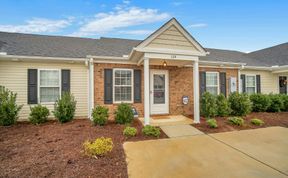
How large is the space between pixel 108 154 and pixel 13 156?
226 centimetres

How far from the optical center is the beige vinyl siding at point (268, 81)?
1077 cm

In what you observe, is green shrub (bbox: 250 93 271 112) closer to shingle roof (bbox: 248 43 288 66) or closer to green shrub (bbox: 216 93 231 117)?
green shrub (bbox: 216 93 231 117)

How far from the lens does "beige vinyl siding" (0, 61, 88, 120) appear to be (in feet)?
23.2

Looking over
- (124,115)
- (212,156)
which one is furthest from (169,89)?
(212,156)

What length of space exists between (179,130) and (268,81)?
9191 millimetres

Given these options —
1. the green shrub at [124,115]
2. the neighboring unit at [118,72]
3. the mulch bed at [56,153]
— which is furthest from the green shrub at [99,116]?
the neighboring unit at [118,72]

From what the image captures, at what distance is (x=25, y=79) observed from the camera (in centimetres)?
Answer: 724

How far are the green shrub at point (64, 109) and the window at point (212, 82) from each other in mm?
7248

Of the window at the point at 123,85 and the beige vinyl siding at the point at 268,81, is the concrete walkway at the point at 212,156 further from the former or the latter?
the beige vinyl siding at the point at 268,81

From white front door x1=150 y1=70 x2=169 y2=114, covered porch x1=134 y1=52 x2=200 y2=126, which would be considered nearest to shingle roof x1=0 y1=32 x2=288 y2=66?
covered porch x1=134 y1=52 x2=200 y2=126

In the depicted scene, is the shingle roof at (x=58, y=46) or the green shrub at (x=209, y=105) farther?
the shingle roof at (x=58, y=46)

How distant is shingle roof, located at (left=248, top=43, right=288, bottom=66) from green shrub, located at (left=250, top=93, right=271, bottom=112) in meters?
4.06

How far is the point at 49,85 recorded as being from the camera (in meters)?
7.53

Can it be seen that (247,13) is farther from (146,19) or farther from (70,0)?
(70,0)
